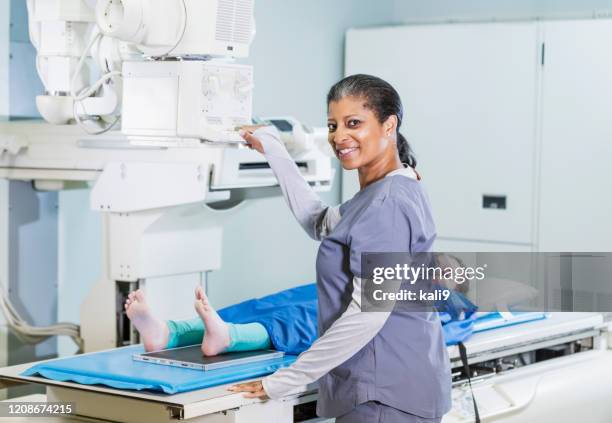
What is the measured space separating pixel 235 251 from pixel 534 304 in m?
1.48

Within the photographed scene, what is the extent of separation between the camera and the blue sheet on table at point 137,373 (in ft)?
6.92

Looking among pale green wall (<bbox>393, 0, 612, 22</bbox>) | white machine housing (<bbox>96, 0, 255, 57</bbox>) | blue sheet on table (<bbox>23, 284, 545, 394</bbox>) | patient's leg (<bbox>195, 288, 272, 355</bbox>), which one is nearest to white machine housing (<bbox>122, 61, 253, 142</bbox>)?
white machine housing (<bbox>96, 0, 255, 57</bbox>)

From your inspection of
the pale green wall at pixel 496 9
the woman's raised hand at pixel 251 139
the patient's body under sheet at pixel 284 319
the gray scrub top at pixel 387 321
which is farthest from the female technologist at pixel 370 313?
the pale green wall at pixel 496 9

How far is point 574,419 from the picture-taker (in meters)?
2.93

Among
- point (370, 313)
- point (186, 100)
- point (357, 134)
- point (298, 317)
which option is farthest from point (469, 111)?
point (370, 313)

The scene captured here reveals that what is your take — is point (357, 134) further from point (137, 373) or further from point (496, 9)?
point (496, 9)

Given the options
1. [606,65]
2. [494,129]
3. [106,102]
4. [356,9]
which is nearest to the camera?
[106,102]

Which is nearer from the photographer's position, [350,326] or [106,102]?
[350,326]

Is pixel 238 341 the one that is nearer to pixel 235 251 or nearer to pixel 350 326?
pixel 350 326

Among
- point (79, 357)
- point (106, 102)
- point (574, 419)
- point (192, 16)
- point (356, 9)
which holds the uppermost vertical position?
point (356, 9)

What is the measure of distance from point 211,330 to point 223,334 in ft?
0.11

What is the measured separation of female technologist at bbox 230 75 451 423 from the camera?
1932 mm

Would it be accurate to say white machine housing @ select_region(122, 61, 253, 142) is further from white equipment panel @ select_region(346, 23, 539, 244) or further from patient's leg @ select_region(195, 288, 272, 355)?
white equipment panel @ select_region(346, 23, 539, 244)

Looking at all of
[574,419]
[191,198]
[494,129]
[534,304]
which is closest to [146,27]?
[191,198]
